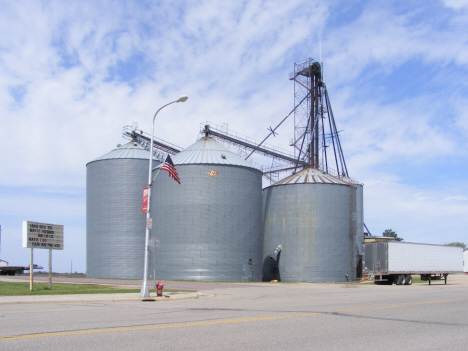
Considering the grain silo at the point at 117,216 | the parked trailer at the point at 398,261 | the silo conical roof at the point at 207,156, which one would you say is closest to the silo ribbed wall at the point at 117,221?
the grain silo at the point at 117,216

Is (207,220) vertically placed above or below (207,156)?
below

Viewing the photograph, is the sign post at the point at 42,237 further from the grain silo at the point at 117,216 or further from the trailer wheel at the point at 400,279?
the trailer wheel at the point at 400,279

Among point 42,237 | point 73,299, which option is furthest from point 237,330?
point 42,237

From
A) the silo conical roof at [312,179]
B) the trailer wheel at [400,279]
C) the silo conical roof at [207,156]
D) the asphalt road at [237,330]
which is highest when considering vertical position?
the silo conical roof at [207,156]

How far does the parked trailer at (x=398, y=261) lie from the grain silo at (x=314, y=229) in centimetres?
587

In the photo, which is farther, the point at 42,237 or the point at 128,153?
the point at 128,153

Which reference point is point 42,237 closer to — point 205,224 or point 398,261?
point 205,224

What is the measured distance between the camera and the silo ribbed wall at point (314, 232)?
51312mm

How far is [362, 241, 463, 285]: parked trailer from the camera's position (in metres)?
43.5

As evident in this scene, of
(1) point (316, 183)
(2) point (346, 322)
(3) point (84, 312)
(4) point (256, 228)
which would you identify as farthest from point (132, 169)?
(2) point (346, 322)

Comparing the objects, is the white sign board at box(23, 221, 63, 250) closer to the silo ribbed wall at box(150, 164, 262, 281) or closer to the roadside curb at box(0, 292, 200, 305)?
the roadside curb at box(0, 292, 200, 305)

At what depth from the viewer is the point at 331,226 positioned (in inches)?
2052

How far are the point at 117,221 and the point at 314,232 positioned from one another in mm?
21730

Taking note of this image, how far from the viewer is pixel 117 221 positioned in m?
54.7
